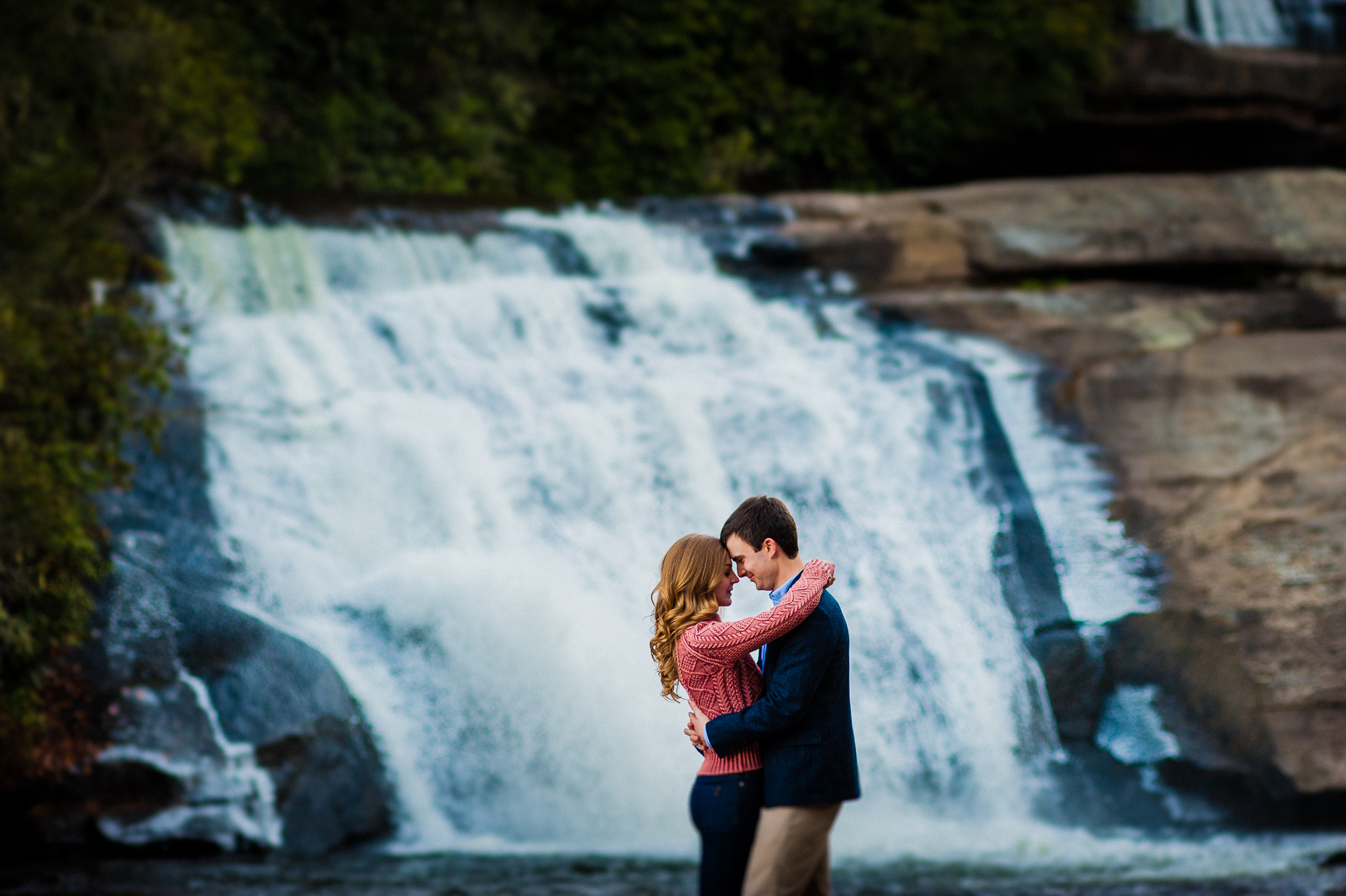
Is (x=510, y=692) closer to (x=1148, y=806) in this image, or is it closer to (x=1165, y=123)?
(x=1148, y=806)

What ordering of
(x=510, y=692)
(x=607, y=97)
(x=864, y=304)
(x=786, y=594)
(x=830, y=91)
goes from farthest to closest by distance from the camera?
1. (x=830, y=91)
2. (x=607, y=97)
3. (x=864, y=304)
4. (x=510, y=692)
5. (x=786, y=594)

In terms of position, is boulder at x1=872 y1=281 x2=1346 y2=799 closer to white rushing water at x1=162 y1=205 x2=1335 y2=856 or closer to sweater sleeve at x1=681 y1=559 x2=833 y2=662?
white rushing water at x1=162 y1=205 x2=1335 y2=856

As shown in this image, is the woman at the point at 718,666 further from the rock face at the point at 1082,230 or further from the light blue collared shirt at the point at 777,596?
the rock face at the point at 1082,230

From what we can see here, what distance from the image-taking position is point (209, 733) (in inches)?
267

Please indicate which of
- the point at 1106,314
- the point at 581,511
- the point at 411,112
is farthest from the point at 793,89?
the point at 581,511

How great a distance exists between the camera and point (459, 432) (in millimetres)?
8781

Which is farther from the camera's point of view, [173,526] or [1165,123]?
[1165,123]

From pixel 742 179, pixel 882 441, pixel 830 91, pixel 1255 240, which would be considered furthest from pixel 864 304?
pixel 830 91

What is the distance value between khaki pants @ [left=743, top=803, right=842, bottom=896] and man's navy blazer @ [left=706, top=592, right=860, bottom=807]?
0.10ft

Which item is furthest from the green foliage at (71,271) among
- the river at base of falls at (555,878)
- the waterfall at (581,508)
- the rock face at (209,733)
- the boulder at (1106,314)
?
the boulder at (1106,314)

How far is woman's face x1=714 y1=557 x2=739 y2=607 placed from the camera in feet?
10.0

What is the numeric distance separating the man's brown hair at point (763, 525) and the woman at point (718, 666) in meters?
0.06

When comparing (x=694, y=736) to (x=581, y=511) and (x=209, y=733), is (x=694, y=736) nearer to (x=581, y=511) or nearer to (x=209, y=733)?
(x=209, y=733)

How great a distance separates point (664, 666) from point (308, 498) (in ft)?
18.0
